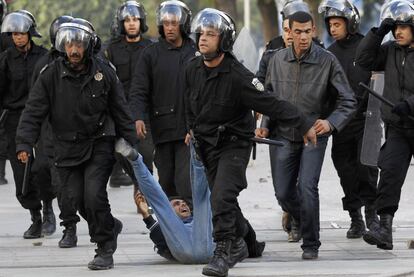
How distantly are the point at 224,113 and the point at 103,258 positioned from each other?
1.41 m

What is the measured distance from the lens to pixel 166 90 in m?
12.2

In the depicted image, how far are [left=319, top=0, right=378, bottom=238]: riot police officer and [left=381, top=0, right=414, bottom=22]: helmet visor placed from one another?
4.55ft

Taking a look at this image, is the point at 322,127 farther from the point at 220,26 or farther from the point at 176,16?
the point at 176,16

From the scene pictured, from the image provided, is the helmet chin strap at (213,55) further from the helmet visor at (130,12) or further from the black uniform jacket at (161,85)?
the helmet visor at (130,12)

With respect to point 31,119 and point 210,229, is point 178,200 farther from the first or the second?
point 31,119

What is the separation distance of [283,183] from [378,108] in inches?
46.9

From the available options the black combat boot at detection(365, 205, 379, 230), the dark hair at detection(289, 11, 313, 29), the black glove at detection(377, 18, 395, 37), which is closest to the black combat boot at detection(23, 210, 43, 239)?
the black combat boot at detection(365, 205, 379, 230)

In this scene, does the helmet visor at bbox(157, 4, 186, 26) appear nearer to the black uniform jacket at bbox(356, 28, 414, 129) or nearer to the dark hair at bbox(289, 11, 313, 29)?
the dark hair at bbox(289, 11, 313, 29)

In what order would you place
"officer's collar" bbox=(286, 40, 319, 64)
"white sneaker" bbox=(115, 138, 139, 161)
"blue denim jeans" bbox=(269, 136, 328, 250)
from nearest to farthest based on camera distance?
"white sneaker" bbox=(115, 138, 139, 161) < "blue denim jeans" bbox=(269, 136, 328, 250) < "officer's collar" bbox=(286, 40, 319, 64)

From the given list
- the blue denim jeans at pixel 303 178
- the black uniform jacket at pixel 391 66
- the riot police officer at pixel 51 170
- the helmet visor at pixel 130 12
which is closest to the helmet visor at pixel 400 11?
the black uniform jacket at pixel 391 66

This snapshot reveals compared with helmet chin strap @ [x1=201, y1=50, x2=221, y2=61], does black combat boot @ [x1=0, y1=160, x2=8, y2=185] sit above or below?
below

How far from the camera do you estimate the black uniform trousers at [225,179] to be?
966 centimetres

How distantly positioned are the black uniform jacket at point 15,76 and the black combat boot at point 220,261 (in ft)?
11.4

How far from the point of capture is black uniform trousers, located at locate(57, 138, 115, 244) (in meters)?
10.0
